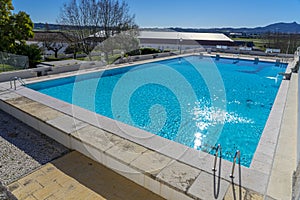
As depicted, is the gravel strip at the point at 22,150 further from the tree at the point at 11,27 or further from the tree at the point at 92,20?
the tree at the point at 92,20

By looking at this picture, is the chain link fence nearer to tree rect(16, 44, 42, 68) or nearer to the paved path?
tree rect(16, 44, 42, 68)

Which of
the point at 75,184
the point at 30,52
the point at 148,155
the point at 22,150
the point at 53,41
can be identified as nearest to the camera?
the point at 75,184

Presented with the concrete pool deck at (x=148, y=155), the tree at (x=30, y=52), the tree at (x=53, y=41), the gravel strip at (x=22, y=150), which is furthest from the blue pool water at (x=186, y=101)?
the tree at (x=53, y=41)

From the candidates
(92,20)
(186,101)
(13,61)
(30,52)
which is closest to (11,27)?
(30,52)

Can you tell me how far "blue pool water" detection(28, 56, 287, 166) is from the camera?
17.2 feet

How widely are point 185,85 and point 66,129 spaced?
7299 mm

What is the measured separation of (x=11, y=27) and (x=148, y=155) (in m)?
12.0

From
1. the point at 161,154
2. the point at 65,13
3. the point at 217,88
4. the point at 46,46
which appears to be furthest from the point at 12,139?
the point at 46,46

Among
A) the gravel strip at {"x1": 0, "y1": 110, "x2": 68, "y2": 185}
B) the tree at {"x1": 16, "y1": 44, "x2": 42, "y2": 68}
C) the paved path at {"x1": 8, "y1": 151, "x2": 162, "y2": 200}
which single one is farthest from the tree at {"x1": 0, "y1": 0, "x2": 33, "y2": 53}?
the paved path at {"x1": 8, "y1": 151, "x2": 162, "y2": 200}

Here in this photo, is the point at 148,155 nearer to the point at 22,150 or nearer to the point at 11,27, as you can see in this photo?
the point at 22,150

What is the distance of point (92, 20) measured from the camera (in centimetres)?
1541

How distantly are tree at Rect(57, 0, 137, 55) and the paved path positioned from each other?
1446 cm

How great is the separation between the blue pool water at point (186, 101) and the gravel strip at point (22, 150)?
2.31 m

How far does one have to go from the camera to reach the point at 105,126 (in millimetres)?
4066
